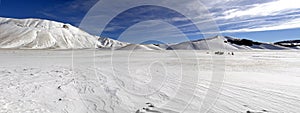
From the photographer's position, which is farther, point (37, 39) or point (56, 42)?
point (56, 42)

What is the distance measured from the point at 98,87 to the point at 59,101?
198 centimetres

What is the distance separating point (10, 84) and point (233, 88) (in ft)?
27.1

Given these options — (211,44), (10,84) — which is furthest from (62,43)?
(10,84)

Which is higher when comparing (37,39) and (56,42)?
(37,39)

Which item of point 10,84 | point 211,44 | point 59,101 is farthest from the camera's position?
point 211,44

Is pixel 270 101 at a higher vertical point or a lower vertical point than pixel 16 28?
lower

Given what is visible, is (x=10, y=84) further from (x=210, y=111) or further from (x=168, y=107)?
(x=210, y=111)

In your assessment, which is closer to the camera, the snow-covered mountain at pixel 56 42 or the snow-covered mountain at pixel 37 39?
the snow-covered mountain at pixel 37 39

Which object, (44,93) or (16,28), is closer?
(44,93)

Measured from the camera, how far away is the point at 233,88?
28.7 ft

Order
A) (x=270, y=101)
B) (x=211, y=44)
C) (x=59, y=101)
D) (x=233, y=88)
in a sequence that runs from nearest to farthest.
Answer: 1. (x=59, y=101)
2. (x=270, y=101)
3. (x=233, y=88)
4. (x=211, y=44)

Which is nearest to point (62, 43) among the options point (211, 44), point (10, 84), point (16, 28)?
point (16, 28)

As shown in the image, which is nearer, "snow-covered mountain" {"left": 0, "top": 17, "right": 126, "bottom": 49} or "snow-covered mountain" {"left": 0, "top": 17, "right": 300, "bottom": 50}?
"snow-covered mountain" {"left": 0, "top": 17, "right": 126, "bottom": 49}

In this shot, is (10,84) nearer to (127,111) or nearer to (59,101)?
(59,101)
